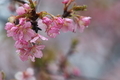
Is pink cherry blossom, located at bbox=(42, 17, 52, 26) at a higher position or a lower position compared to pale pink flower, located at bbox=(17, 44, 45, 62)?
higher

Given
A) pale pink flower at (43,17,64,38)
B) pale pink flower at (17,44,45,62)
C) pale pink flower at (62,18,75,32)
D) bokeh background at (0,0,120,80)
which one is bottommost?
pale pink flower at (17,44,45,62)

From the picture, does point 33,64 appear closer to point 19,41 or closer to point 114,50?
point 19,41

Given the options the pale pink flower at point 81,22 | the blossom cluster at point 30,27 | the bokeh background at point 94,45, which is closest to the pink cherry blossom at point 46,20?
the blossom cluster at point 30,27

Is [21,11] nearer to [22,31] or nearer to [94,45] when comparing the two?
[22,31]

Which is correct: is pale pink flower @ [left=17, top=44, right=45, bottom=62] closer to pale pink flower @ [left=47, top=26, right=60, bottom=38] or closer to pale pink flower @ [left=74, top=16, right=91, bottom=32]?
pale pink flower @ [left=47, top=26, right=60, bottom=38]

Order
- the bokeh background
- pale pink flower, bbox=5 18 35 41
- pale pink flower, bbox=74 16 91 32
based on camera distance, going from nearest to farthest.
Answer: pale pink flower, bbox=5 18 35 41
pale pink flower, bbox=74 16 91 32
the bokeh background

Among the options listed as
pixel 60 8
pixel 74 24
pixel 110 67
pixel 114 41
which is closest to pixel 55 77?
pixel 74 24

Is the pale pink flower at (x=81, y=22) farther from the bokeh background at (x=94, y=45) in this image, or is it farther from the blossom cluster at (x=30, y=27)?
the bokeh background at (x=94, y=45)

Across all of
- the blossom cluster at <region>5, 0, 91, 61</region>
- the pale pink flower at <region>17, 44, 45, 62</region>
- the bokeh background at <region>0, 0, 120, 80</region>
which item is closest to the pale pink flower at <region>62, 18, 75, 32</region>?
the blossom cluster at <region>5, 0, 91, 61</region>
